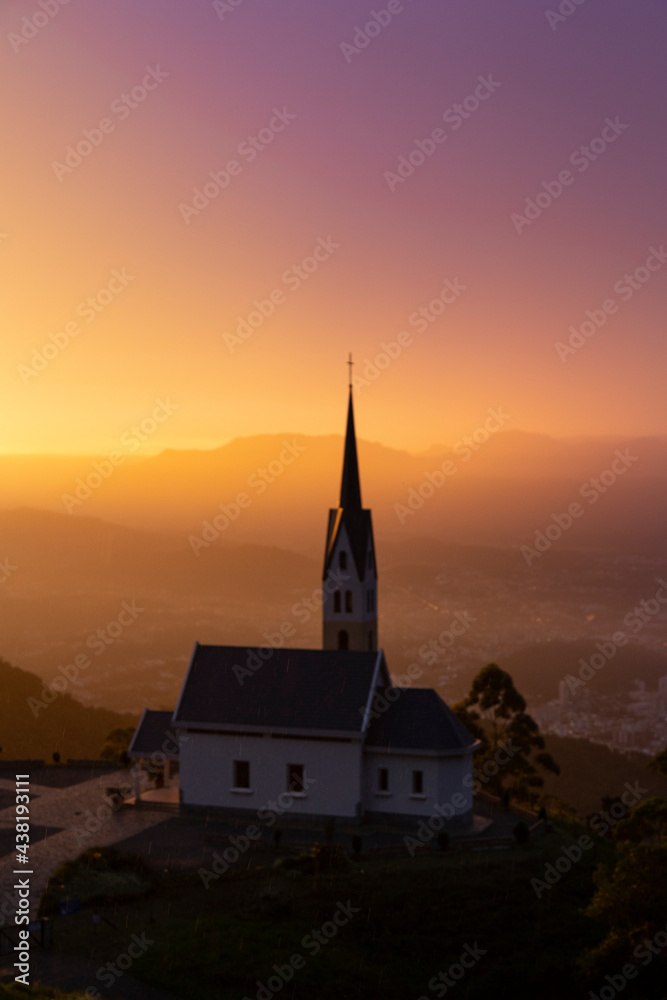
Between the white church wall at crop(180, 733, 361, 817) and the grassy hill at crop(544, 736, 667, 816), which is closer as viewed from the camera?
the white church wall at crop(180, 733, 361, 817)

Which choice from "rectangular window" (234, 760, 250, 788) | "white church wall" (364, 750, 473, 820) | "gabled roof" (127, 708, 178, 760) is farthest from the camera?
"gabled roof" (127, 708, 178, 760)

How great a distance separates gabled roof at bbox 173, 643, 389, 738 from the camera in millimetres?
40125

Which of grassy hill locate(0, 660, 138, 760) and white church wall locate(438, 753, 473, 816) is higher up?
white church wall locate(438, 753, 473, 816)

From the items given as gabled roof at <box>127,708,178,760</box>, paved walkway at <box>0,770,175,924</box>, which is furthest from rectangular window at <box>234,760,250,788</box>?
gabled roof at <box>127,708,178,760</box>

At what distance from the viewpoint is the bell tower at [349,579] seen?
4900cm

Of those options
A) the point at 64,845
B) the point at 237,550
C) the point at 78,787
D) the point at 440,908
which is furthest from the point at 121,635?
the point at 440,908

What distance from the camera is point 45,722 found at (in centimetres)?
8825

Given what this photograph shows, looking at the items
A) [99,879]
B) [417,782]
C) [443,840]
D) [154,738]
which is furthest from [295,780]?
[99,879]

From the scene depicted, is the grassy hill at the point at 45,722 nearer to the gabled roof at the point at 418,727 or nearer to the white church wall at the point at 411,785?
the white church wall at the point at 411,785

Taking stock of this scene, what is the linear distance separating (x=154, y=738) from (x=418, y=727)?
12939mm

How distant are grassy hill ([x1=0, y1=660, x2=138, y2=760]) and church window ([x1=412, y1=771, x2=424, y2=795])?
4065 centimetres

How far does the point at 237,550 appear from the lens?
18238 cm

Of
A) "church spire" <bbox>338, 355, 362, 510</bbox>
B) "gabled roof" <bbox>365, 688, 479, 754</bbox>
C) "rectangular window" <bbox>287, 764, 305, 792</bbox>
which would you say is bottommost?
"rectangular window" <bbox>287, 764, 305, 792</bbox>

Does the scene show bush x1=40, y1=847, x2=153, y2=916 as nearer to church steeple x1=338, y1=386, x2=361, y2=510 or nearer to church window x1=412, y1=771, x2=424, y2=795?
church window x1=412, y1=771, x2=424, y2=795
